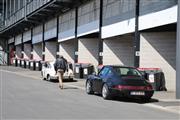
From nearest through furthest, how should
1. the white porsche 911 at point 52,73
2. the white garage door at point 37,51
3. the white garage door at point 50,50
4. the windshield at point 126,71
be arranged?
the windshield at point 126,71 → the white porsche 911 at point 52,73 → the white garage door at point 50,50 → the white garage door at point 37,51

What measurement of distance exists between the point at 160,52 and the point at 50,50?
28.1 m

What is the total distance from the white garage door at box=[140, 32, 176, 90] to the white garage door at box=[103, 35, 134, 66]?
634 centimetres

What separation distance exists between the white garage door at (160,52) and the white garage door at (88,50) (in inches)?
482

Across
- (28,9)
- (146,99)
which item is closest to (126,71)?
(146,99)

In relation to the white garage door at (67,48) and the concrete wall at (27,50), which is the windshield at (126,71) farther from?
the concrete wall at (27,50)

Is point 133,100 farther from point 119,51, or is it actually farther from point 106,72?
point 119,51

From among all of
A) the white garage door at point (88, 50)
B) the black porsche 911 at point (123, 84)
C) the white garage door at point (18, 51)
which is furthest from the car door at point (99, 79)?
the white garage door at point (18, 51)

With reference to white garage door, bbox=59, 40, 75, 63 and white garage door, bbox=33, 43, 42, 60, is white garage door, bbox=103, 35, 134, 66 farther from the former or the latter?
white garage door, bbox=33, 43, 42, 60

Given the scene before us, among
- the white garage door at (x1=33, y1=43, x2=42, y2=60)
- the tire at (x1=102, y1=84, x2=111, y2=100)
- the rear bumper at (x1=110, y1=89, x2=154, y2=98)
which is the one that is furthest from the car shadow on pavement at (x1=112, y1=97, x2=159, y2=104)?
the white garage door at (x1=33, y1=43, x2=42, y2=60)

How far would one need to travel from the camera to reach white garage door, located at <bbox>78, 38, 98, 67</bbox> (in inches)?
1484

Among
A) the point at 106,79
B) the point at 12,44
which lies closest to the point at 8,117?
the point at 106,79

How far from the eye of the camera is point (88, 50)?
38.0 metres

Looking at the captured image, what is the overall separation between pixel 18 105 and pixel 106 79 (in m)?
4.68

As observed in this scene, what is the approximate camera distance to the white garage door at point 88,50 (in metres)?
37.7
